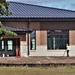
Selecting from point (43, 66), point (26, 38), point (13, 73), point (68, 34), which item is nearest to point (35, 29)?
point (26, 38)

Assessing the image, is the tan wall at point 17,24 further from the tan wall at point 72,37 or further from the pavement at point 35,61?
the pavement at point 35,61

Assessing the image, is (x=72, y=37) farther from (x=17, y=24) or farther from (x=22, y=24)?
(x=17, y=24)

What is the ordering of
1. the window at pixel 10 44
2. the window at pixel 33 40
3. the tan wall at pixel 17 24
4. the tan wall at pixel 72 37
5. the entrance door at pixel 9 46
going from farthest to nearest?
the tan wall at pixel 72 37
the window at pixel 33 40
the tan wall at pixel 17 24
the window at pixel 10 44
the entrance door at pixel 9 46

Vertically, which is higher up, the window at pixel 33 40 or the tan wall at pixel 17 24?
the tan wall at pixel 17 24

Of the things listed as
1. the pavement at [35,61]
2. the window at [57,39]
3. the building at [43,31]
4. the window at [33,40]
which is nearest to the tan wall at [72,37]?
the building at [43,31]

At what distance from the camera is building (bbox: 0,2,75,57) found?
48606 mm

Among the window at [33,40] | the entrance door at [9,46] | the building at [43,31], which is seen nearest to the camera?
the entrance door at [9,46]

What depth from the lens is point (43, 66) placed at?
1007 inches

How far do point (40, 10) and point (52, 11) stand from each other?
1.84 metres

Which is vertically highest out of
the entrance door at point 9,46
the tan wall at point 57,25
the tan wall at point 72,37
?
the tan wall at point 57,25

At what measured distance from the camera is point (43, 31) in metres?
49.7

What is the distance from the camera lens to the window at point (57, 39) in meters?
50.2

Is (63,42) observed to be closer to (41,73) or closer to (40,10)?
(40,10)

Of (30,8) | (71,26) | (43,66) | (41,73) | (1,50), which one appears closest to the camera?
(41,73)
